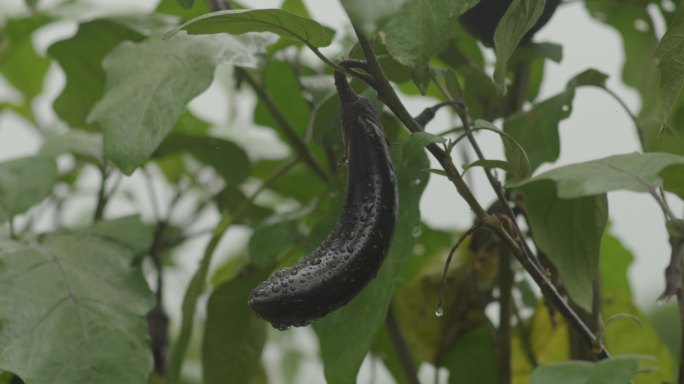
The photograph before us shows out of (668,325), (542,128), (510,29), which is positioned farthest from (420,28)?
(668,325)

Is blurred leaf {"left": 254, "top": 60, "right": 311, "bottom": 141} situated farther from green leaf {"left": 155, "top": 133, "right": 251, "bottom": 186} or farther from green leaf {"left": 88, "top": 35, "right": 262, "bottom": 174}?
green leaf {"left": 88, "top": 35, "right": 262, "bottom": 174}

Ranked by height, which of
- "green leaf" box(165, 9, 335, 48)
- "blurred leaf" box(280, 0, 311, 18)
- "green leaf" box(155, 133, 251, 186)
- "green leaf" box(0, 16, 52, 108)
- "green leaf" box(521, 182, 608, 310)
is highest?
"green leaf" box(165, 9, 335, 48)

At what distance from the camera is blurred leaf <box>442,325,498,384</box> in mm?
559

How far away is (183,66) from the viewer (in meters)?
0.42

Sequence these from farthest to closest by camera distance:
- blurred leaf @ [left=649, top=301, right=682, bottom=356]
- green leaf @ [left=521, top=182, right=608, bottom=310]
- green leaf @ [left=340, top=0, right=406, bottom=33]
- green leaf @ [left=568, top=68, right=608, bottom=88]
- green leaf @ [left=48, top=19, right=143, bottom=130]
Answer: blurred leaf @ [left=649, top=301, right=682, bottom=356], green leaf @ [left=48, top=19, right=143, bottom=130], green leaf @ [left=568, top=68, right=608, bottom=88], green leaf @ [left=521, top=182, right=608, bottom=310], green leaf @ [left=340, top=0, right=406, bottom=33]

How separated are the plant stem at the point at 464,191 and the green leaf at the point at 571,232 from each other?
0.08ft

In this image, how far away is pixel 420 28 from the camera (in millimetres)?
344

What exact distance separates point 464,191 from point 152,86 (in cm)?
15

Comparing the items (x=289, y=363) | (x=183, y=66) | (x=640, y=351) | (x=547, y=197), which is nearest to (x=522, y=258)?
(x=547, y=197)

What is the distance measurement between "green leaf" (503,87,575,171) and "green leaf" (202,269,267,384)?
0.18m

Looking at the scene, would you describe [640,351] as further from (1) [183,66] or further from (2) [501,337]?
(1) [183,66]

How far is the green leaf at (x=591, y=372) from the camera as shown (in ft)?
0.95

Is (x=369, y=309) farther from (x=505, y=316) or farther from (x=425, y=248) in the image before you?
(x=425, y=248)

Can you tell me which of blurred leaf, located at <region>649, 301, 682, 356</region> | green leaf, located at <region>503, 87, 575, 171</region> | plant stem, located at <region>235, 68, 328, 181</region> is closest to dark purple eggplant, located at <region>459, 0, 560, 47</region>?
green leaf, located at <region>503, 87, 575, 171</region>
